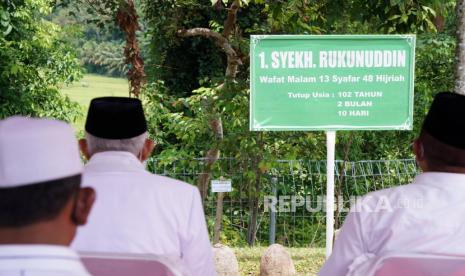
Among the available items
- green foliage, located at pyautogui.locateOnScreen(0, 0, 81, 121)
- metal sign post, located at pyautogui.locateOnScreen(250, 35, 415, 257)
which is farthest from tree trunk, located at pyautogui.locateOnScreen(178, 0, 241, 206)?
green foliage, located at pyautogui.locateOnScreen(0, 0, 81, 121)

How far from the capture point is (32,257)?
4.69ft

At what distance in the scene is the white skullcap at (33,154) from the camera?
1.47 m

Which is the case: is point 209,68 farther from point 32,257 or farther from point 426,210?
point 32,257

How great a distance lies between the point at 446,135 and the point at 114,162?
126 cm

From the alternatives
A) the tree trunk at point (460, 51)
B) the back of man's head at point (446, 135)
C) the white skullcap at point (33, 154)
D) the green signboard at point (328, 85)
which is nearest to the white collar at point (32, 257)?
the white skullcap at point (33, 154)

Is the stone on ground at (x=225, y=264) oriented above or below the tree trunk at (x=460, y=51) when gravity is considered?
below

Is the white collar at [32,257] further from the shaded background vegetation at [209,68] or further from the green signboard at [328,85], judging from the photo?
the green signboard at [328,85]

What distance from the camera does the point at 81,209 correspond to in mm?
1613

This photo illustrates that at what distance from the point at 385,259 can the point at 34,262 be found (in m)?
1.26

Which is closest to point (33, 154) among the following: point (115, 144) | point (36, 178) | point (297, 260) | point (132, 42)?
point (36, 178)

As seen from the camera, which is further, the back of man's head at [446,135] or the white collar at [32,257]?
the back of man's head at [446,135]

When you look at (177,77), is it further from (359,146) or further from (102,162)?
(102,162)

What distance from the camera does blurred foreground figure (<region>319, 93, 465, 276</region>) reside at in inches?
99.5

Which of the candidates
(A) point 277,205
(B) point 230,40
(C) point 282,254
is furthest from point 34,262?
(A) point 277,205
